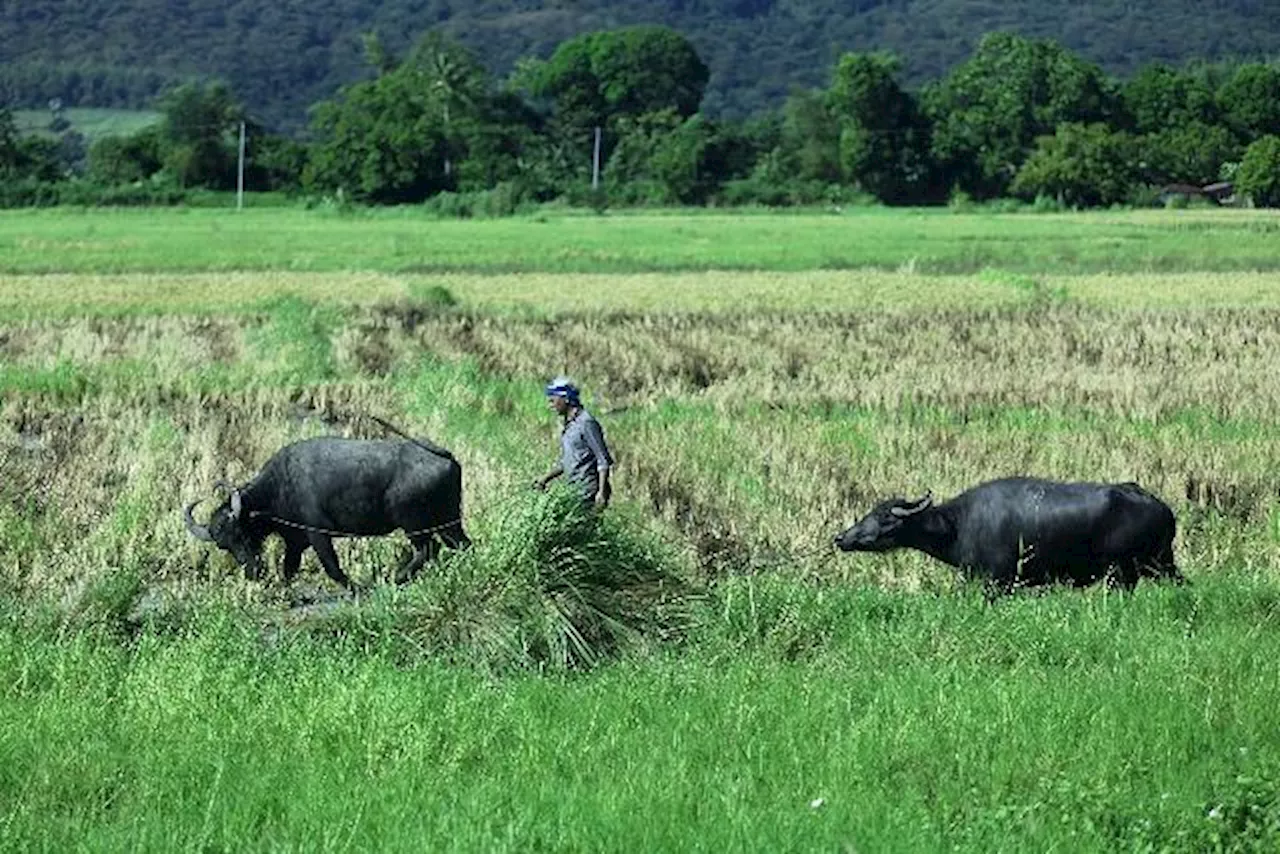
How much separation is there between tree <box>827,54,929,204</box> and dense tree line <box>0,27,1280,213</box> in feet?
0.29

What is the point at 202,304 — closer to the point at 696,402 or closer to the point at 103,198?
the point at 696,402

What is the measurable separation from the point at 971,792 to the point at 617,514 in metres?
3.71

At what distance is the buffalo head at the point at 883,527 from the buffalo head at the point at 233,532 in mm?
3172

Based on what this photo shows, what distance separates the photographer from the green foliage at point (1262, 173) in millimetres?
75312

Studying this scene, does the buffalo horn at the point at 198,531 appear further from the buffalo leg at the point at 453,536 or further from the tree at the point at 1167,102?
the tree at the point at 1167,102

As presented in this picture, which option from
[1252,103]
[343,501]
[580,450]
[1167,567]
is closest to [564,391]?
[580,450]

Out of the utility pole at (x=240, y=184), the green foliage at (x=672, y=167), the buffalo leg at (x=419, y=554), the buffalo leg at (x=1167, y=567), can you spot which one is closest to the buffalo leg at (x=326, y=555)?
the buffalo leg at (x=419, y=554)

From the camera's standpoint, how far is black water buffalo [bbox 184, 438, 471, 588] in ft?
32.6

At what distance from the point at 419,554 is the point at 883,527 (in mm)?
2439

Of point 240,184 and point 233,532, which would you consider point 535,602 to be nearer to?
point 233,532

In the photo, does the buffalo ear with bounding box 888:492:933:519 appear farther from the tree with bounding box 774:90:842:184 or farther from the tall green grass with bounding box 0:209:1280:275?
the tree with bounding box 774:90:842:184

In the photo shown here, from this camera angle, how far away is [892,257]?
45656 millimetres

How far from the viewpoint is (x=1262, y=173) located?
2975 inches

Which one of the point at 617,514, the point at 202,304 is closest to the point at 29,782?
the point at 617,514
